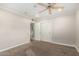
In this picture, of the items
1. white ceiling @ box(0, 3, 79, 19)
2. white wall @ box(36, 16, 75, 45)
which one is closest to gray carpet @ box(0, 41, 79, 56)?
white wall @ box(36, 16, 75, 45)

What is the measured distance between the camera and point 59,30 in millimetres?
1777

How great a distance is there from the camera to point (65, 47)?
5.62 feet

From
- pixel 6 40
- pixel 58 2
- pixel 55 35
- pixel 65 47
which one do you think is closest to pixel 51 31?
pixel 55 35

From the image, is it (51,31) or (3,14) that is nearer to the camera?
(3,14)

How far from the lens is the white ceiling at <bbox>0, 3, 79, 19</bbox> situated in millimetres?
1683

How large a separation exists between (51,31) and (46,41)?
22 cm

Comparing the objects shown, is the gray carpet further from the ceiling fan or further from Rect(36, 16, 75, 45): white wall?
the ceiling fan

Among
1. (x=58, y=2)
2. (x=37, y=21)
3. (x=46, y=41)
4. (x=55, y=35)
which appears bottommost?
(x=46, y=41)

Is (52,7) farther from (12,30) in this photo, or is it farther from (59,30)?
(12,30)

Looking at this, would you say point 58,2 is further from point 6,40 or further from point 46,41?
point 6,40

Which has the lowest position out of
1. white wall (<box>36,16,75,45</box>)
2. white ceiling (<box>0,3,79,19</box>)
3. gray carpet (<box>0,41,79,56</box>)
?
gray carpet (<box>0,41,79,56</box>)

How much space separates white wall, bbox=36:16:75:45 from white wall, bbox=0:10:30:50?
1.05 feet

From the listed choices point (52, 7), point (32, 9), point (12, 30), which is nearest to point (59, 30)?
point (52, 7)

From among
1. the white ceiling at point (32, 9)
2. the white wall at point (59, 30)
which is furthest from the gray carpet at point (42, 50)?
the white ceiling at point (32, 9)
